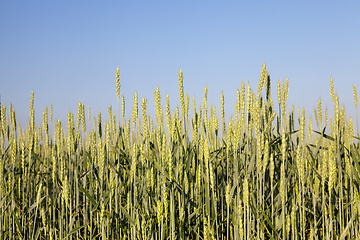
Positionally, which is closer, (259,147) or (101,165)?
(259,147)

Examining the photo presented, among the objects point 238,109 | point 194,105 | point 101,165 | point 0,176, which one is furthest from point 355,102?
point 0,176

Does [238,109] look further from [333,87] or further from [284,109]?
[333,87]

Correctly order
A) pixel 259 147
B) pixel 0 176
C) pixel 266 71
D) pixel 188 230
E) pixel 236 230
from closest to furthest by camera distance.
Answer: pixel 259 147 → pixel 236 230 → pixel 266 71 → pixel 188 230 → pixel 0 176

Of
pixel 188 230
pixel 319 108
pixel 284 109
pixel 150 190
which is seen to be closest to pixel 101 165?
pixel 150 190

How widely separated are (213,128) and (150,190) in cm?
72

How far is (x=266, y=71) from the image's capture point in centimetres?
171

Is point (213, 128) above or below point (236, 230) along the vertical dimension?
above

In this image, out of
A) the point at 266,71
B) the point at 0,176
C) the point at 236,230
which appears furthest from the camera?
the point at 0,176

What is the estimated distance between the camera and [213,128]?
222cm

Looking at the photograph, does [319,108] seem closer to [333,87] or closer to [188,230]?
[333,87]

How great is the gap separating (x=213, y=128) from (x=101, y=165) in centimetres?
94

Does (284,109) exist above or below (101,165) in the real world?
above

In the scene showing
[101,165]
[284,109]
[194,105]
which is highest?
[194,105]

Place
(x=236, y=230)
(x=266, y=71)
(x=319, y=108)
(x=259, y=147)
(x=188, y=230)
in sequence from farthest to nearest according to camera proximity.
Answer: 1. (x=319, y=108)
2. (x=188, y=230)
3. (x=266, y=71)
4. (x=236, y=230)
5. (x=259, y=147)
